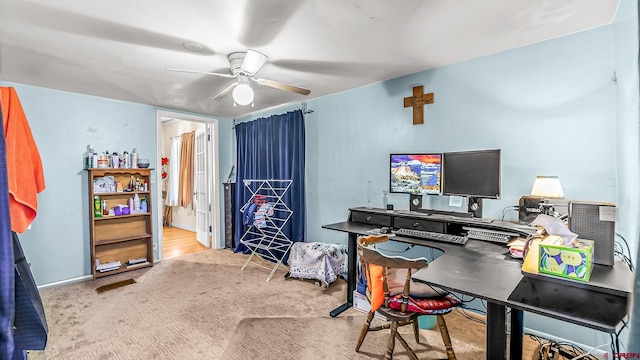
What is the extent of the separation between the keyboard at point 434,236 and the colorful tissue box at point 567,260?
2.23 feet

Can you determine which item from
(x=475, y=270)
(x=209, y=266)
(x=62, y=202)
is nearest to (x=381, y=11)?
(x=475, y=270)

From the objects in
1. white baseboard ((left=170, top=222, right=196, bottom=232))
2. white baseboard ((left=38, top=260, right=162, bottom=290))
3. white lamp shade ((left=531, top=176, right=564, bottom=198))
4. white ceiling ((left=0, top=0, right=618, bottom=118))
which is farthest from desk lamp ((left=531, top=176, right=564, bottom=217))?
white baseboard ((left=170, top=222, right=196, bottom=232))

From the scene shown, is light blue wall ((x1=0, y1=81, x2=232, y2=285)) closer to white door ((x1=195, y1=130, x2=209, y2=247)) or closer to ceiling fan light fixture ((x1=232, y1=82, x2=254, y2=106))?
white door ((x1=195, y1=130, x2=209, y2=247))

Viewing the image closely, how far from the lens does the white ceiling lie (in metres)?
1.67

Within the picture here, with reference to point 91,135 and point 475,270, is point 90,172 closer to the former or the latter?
point 91,135

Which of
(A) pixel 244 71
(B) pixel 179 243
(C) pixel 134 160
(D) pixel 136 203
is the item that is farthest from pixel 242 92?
(B) pixel 179 243

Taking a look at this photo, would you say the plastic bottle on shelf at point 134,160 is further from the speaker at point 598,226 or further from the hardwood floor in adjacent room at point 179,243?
the speaker at point 598,226

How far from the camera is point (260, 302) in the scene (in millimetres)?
2736

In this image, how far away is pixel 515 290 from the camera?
1.15 m

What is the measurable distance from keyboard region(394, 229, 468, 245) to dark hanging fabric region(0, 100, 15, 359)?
2100 mm

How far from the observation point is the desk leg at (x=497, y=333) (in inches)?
48.6

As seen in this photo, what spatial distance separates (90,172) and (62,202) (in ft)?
1.45

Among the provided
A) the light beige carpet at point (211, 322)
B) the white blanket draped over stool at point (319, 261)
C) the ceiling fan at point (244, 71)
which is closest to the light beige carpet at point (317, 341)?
the light beige carpet at point (211, 322)

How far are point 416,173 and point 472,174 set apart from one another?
18.7 inches
